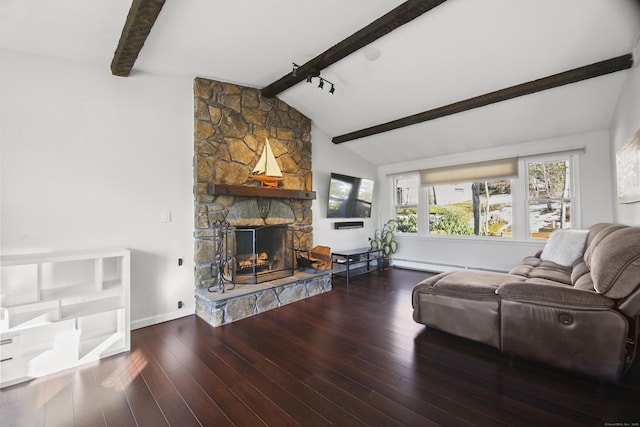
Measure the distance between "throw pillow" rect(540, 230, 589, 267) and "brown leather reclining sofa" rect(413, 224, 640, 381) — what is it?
0.64 m

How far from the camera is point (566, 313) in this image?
5.89 feet

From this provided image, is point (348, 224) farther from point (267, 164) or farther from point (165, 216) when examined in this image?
point (165, 216)

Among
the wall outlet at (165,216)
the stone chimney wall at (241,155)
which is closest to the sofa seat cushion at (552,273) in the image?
the stone chimney wall at (241,155)

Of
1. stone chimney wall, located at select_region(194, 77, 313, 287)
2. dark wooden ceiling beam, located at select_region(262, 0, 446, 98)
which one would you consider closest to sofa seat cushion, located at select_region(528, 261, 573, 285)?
dark wooden ceiling beam, located at select_region(262, 0, 446, 98)

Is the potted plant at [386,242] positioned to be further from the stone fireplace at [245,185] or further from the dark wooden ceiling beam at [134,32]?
the dark wooden ceiling beam at [134,32]

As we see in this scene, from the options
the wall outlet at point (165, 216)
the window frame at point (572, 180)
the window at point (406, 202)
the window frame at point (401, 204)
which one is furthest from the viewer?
the window at point (406, 202)

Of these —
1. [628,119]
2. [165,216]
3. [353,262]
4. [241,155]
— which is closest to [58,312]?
[165,216]

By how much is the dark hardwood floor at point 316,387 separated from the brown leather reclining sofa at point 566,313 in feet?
0.48

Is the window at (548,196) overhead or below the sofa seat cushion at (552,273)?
overhead

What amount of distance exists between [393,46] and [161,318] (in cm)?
371

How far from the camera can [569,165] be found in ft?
12.6

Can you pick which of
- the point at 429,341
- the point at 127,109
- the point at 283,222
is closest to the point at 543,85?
the point at 429,341

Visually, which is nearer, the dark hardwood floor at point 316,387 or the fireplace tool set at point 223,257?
the dark hardwood floor at point 316,387

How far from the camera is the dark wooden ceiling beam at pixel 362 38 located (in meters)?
2.19
